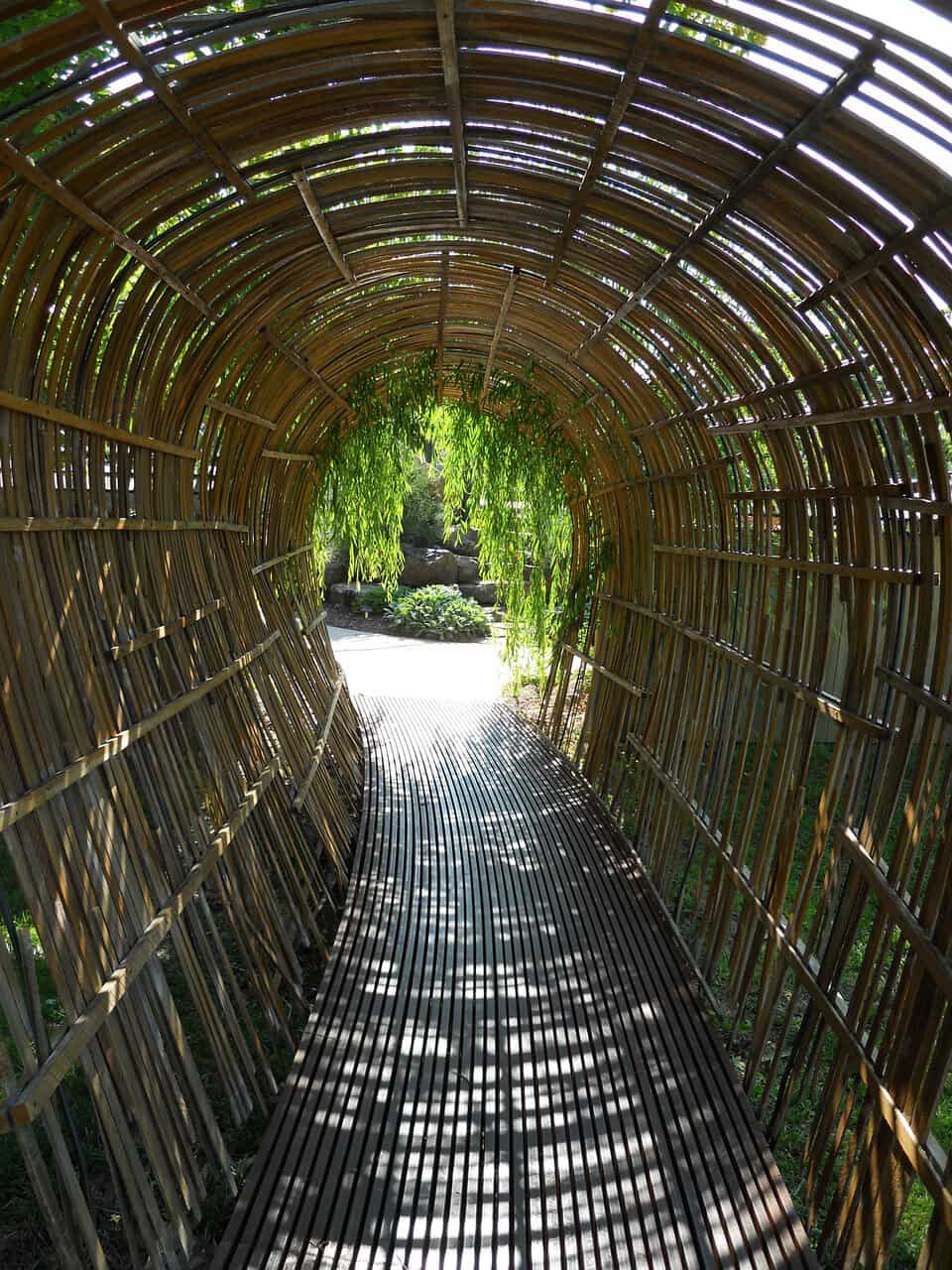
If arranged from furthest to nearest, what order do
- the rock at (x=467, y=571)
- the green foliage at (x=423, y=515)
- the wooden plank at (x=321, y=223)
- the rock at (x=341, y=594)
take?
the green foliage at (x=423, y=515)
the rock at (x=467, y=571)
the rock at (x=341, y=594)
the wooden plank at (x=321, y=223)

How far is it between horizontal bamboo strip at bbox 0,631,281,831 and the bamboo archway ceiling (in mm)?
16

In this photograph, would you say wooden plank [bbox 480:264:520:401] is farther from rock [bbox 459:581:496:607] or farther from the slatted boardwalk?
rock [bbox 459:581:496:607]

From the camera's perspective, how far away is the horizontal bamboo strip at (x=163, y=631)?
2.90 m

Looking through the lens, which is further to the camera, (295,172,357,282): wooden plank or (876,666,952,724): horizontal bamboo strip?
(295,172,357,282): wooden plank

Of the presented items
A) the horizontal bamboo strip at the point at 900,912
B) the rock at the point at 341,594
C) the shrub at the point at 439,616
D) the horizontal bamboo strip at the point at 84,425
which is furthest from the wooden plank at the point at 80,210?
the rock at the point at 341,594

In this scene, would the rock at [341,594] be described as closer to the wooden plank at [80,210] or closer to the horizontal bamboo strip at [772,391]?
the horizontal bamboo strip at [772,391]

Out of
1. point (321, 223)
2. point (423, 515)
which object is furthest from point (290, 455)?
point (423, 515)

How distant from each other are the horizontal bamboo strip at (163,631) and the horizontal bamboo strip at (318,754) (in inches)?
36.2

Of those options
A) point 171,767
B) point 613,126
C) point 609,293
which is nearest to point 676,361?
point 609,293

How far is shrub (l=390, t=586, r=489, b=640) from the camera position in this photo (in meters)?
13.7

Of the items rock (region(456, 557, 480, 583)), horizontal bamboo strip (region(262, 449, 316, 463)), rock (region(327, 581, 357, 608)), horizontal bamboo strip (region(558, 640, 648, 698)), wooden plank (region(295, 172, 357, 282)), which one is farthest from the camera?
rock (region(456, 557, 480, 583))

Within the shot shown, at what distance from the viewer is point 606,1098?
9.70 feet

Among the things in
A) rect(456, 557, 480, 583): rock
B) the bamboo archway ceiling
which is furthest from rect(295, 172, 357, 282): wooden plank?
rect(456, 557, 480, 583): rock

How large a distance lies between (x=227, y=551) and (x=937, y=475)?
120 inches
